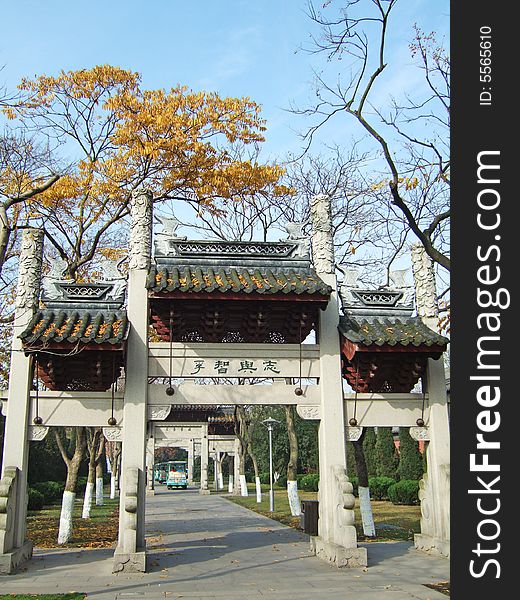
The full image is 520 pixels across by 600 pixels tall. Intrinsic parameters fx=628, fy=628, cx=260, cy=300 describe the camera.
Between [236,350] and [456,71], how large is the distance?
22.0ft

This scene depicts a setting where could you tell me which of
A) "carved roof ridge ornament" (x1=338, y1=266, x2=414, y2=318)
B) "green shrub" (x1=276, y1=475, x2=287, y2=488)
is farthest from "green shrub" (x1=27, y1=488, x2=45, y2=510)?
"green shrub" (x1=276, y1=475, x2=287, y2=488)

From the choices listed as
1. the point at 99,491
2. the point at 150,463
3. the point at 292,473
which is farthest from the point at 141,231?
the point at 150,463

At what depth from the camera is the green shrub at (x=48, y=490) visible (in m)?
26.8

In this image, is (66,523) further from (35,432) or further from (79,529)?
(35,432)

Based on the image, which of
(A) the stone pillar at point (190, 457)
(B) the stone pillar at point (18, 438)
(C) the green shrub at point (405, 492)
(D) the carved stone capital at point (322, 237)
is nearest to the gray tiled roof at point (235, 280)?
(D) the carved stone capital at point (322, 237)

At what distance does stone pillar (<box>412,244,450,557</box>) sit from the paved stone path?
381mm

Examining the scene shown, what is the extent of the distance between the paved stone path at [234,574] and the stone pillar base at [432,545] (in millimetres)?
183

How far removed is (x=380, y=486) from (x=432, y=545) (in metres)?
17.3

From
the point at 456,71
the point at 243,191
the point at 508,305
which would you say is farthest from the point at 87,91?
the point at 508,305

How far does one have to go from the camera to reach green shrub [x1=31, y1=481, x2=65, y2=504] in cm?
2681

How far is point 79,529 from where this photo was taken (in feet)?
52.8

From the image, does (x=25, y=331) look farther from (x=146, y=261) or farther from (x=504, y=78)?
(x=504, y=78)

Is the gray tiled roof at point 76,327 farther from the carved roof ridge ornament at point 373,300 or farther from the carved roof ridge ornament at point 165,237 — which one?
the carved roof ridge ornament at point 373,300

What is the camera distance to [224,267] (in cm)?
1162
